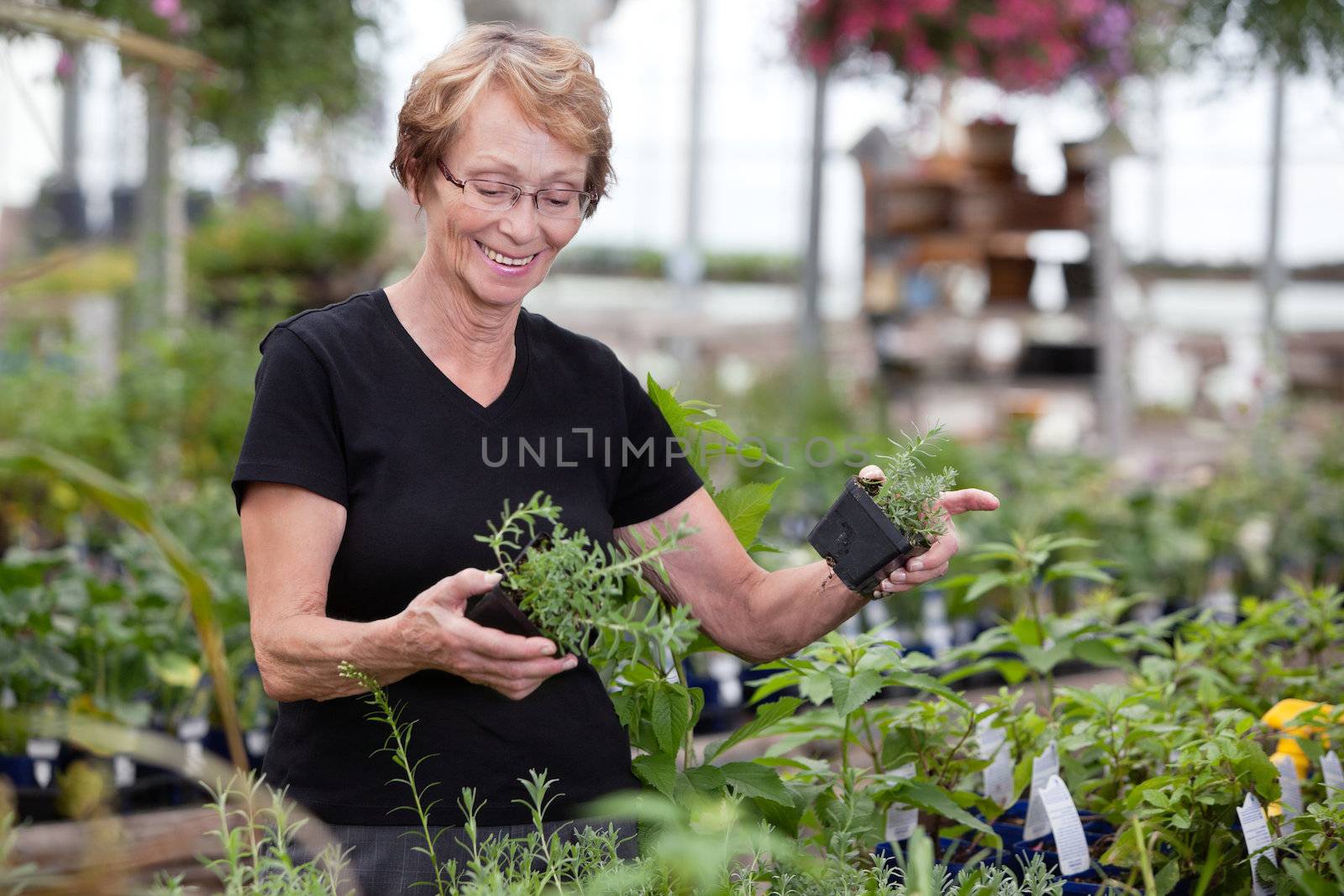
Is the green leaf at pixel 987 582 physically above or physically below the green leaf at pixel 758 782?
above

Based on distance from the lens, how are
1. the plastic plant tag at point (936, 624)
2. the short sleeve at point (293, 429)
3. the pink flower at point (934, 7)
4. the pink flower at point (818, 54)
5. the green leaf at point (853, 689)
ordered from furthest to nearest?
the pink flower at point (818, 54) < the pink flower at point (934, 7) < the plastic plant tag at point (936, 624) < the green leaf at point (853, 689) < the short sleeve at point (293, 429)

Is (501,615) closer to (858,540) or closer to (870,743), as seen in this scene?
(858,540)

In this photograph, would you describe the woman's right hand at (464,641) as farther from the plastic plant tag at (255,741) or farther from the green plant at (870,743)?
the plastic plant tag at (255,741)

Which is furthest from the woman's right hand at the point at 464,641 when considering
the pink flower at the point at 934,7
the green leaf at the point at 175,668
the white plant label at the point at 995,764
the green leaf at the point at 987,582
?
the pink flower at the point at 934,7

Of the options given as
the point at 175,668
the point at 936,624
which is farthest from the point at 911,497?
Result: the point at 936,624

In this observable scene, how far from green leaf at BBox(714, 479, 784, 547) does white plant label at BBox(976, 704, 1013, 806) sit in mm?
320

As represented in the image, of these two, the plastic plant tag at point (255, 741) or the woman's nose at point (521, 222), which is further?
the plastic plant tag at point (255, 741)

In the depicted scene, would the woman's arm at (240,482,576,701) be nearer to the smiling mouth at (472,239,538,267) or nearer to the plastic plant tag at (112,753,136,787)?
the smiling mouth at (472,239,538,267)

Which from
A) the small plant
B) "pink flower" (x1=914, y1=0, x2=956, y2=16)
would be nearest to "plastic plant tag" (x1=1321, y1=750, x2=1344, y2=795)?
the small plant

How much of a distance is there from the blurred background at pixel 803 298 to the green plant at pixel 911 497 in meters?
0.49

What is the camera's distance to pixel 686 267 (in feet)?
22.8

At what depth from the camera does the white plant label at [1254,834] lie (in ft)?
4.10

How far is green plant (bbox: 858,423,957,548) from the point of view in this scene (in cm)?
127

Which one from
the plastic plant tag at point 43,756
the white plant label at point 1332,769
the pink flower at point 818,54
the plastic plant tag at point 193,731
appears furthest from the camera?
the pink flower at point 818,54
